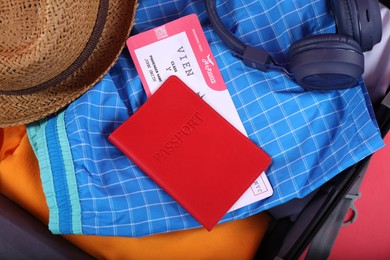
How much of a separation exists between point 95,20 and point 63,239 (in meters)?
0.41

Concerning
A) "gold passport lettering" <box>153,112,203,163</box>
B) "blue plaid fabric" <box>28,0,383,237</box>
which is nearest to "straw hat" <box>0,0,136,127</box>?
"blue plaid fabric" <box>28,0,383,237</box>

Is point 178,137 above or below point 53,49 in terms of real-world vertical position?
below

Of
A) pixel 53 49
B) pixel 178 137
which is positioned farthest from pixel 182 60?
pixel 53 49

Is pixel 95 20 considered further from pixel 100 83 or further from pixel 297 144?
pixel 297 144

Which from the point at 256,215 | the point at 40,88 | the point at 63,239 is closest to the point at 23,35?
the point at 40,88

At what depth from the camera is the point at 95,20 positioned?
0.71 meters

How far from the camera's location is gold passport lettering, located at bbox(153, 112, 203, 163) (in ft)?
2.61

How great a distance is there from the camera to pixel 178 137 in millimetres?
803

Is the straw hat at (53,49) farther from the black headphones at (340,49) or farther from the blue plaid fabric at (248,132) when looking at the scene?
the black headphones at (340,49)

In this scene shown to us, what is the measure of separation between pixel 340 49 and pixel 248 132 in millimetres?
216

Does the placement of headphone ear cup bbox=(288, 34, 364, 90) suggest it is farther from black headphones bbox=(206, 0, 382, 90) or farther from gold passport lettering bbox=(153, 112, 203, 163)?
gold passport lettering bbox=(153, 112, 203, 163)

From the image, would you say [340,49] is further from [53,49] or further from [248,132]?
[53,49]

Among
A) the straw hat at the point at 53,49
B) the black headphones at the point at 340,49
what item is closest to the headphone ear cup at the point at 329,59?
the black headphones at the point at 340,49

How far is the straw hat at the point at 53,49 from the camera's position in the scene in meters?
0.65
